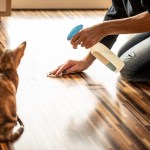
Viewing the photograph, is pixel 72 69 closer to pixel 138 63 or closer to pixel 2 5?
pixel 138 63

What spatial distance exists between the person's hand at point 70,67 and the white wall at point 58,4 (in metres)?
1.27

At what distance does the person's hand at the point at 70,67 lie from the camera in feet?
6.61

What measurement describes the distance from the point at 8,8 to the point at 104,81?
3.55 ft

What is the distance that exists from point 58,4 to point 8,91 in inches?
79.8

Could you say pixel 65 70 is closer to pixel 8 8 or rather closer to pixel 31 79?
pixel 31 79

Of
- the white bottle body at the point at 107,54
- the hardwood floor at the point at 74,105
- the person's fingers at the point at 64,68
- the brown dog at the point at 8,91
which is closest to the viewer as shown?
the brown dog at the point at 8,91

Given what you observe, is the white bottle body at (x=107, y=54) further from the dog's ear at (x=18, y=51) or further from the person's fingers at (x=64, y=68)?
the dog's ear at (x=18, y=51)

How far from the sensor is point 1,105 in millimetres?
1318

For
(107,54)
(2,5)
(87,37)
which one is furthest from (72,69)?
(2,5)

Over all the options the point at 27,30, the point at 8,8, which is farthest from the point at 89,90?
the point at 8,8

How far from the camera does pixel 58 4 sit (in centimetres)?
327

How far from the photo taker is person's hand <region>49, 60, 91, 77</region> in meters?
2.01

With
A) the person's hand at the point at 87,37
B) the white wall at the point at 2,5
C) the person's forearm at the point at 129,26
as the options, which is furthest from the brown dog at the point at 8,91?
the white wall at the point at 2,5

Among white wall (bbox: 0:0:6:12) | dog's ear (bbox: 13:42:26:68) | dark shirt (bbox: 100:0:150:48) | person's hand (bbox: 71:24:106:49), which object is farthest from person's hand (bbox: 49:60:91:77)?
white wall (bbox: 0:0:6:12)
